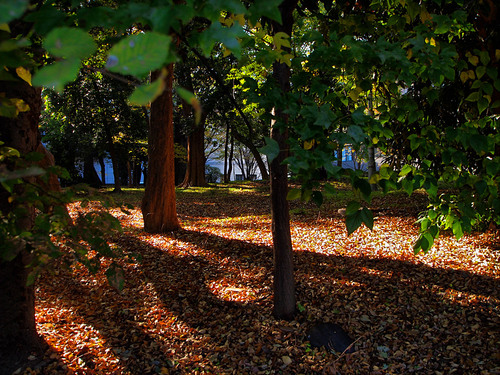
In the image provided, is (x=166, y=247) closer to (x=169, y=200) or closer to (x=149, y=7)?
(x=169, y=200)

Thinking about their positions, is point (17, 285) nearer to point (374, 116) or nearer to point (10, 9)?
point (10, 9)

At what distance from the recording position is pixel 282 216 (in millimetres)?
3412

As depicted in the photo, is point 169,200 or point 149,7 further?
point 169,200

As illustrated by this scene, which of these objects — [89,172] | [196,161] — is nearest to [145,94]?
[196,161]

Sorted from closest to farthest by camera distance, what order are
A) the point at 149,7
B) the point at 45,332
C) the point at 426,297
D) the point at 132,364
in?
1. the point at 149,7
2. the point at 132,364
3. the point at 45,332
4. the point at 426,297

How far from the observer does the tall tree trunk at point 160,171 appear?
7.04 metres

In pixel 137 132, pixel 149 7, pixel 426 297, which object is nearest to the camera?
pixel 149 7

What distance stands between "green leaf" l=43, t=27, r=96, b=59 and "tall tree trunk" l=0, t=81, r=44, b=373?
2.45 metres

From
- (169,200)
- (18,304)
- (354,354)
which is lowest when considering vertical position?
(354,354)

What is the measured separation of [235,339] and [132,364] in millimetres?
1038

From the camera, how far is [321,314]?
3844 millimetres

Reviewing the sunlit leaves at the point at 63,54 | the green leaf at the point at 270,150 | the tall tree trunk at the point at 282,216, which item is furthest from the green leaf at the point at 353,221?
the tall tree trunk at the point at 282,216

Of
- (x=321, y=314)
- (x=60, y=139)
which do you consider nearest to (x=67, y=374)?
(x=321, y=314)

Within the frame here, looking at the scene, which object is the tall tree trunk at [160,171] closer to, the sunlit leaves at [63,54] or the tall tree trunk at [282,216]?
the tall tree trunk at [282,216]
